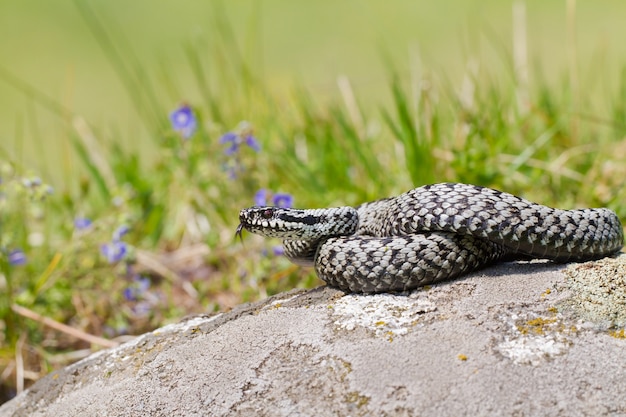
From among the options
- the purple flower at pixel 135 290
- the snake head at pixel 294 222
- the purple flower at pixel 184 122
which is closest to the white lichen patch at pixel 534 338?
the snake head at pixel 294 222

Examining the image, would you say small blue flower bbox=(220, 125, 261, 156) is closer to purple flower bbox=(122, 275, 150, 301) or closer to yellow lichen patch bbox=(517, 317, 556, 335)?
purple flower bbox=(122, 275, 150, 301)

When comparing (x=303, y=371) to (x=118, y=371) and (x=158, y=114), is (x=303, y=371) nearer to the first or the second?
(x=118, y=371)

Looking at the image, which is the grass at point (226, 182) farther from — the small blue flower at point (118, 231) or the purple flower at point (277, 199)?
the purple flower at point (277, 199)

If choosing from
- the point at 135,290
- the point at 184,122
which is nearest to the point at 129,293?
the point at 135,290

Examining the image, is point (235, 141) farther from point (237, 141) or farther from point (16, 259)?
point (16, 259)

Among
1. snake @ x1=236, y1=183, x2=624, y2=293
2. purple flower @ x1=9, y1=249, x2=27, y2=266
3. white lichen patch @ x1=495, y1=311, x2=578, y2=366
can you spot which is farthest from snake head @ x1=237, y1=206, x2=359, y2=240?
purple flower @ x1=9, y1=249, x2=27, y2=266

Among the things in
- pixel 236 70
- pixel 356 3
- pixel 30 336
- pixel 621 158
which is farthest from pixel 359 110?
pixel 356 3

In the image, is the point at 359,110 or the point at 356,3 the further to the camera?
the point at 356,3
